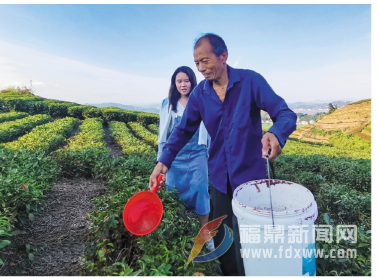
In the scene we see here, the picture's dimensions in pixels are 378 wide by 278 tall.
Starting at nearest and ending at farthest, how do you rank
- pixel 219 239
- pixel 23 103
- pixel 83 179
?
pixel 219 239, pixel 83 179, pixel 23 103

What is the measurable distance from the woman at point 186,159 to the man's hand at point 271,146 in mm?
1324

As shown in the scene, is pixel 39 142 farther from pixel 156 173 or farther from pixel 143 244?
pixel 143 244

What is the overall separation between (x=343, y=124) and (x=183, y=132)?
2144 cm

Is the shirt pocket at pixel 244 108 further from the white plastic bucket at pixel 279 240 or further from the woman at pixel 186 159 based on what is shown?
the woman at pixel 186 159

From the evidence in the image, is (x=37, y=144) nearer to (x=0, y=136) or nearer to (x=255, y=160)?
(x=0, y=136)

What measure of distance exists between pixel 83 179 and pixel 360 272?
3.85 meters

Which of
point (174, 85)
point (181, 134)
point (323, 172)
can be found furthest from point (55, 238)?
point (323, 172)

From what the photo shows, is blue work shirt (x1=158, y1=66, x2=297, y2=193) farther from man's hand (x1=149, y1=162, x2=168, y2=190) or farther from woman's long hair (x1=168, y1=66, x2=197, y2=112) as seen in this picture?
woman's long hair (x1=168, y1=66, x2=197, y2=112)

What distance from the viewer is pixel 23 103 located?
15750 millimetres

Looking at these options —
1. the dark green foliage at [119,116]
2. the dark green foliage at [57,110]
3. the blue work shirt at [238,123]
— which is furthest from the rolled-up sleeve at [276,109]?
the dark green foliage at [57,110]

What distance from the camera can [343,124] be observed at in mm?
19781

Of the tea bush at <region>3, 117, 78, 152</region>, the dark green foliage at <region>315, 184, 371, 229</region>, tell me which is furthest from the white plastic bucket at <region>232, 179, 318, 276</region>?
the tea bush at <region>3, 117, 78, 152</region>

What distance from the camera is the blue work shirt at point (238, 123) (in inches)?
65.6

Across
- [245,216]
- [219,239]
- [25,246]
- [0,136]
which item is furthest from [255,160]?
[0,136]
